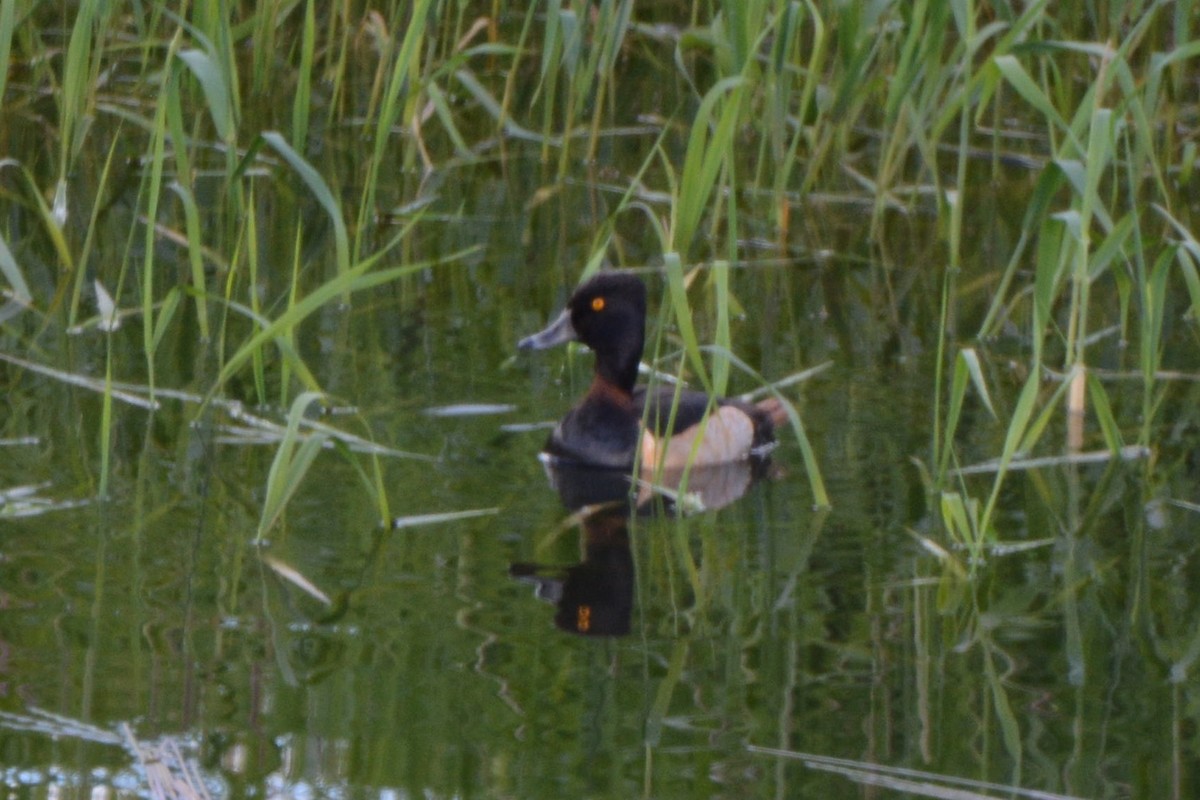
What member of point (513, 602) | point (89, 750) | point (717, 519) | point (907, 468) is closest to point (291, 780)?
point (89, 750)

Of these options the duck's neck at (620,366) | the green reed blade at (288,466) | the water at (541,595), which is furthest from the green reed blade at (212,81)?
the duck's neck at (620,366)

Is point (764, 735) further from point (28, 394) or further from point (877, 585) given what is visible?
point (28, 394)

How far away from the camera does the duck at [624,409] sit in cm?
675

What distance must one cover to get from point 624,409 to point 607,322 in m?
0.30

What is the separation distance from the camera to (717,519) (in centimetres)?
613

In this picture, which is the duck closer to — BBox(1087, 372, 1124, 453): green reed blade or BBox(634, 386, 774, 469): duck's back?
BBox(634, 386, 774, 469): duck's back

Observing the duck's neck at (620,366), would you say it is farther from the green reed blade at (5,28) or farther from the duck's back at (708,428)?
the green reed blade at (5,28)

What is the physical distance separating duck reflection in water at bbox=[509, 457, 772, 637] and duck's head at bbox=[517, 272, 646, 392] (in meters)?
0.44

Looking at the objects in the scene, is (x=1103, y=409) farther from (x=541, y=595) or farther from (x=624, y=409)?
(x=624, y=409)

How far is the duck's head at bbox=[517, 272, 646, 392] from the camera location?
715 centimetres

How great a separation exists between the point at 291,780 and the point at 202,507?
1810 mm

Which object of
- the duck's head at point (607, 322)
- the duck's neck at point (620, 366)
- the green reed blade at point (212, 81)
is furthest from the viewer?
the duck's neck at point (620, 366)

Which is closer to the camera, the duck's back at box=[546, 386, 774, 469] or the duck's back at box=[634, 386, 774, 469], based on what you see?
the duck's back at box=[546, 386, 774, 469]

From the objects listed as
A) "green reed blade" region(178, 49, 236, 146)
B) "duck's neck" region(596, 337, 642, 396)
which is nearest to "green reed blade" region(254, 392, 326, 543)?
"green reed blade" region(178, 49, 236, 146)
